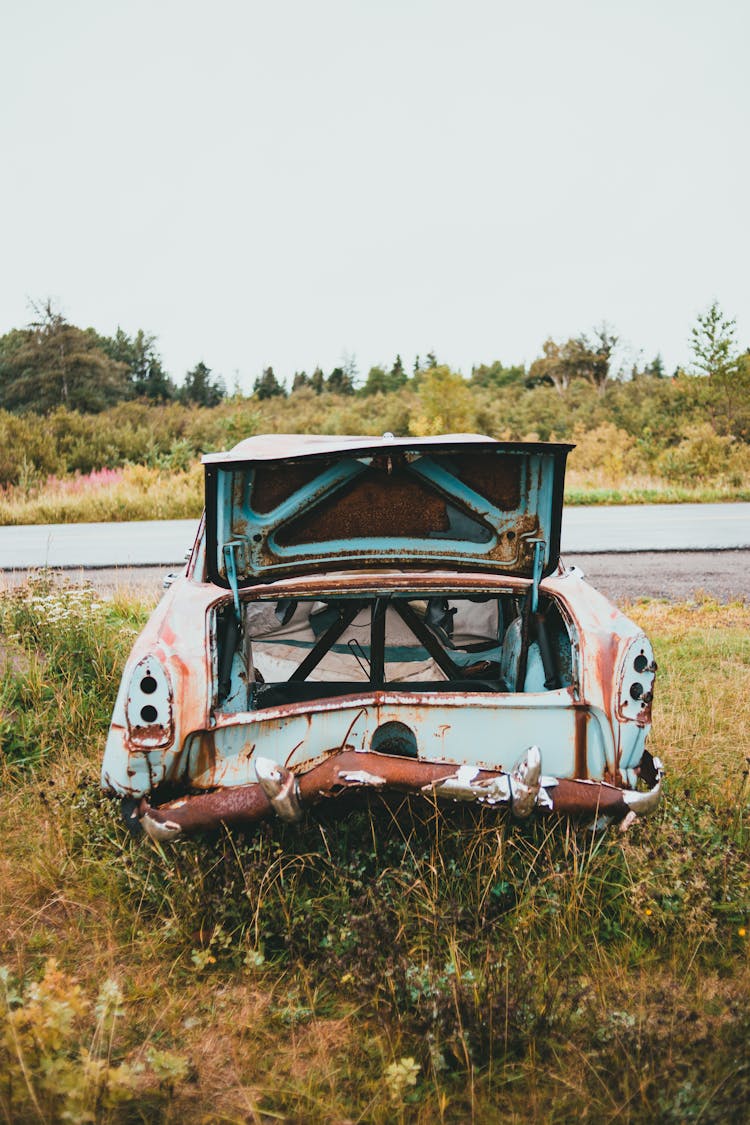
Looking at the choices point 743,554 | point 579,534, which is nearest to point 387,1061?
point 743,554

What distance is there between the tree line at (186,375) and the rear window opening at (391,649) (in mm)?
24213

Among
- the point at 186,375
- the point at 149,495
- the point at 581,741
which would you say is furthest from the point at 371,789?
A: the point at 186,375

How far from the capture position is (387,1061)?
205 cm

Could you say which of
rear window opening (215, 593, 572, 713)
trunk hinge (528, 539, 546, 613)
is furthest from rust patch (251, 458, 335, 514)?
trunk hinge (528, 539, 546, 613)

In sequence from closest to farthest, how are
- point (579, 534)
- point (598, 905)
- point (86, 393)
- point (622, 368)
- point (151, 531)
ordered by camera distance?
1. point (598, 905)
2. point (579, 534)
3. point (151, 531)
4. point (86, 393)
5. point (622, 368)

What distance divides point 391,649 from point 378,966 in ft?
8.16

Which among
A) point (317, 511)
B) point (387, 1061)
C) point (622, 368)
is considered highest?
point (622, 368)

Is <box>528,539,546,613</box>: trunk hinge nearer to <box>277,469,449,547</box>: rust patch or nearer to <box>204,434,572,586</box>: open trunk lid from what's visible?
<box>204,434,572,586</box>: open trunk lid

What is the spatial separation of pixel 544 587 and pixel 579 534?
8411mm

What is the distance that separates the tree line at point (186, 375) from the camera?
35312 millimetres

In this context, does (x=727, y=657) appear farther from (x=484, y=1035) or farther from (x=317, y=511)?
(x=484, y=1035)

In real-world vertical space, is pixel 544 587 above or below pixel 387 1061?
above

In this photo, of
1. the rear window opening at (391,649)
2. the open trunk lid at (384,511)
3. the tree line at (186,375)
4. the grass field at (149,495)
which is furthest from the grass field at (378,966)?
the tree line at (186,375)

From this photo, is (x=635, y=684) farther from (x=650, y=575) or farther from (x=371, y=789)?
(x=650, y=575)
